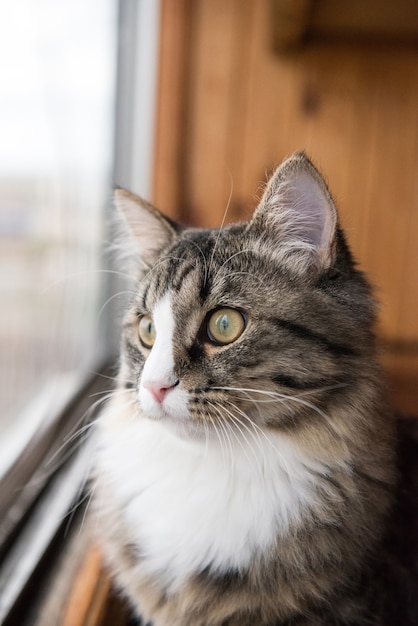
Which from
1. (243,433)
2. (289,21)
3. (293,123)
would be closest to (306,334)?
(243,433)

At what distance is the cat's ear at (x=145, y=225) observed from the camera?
1009 millimetres

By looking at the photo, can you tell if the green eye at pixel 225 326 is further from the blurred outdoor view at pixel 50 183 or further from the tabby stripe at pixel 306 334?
the blurred outdoor view at pixel 50 183

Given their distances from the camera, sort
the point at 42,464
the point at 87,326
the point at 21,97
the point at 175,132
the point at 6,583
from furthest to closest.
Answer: the point at 175,132 < the point at 87,326 < the point at 42,464 < the point at 21,97 < the point at 6,583

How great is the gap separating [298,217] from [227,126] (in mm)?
1154

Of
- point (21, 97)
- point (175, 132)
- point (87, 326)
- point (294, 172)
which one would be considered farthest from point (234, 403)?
point (175, 132)

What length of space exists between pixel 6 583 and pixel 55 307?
2.02ft

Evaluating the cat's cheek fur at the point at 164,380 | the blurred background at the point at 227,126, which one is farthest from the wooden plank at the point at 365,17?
the cat's cheek fur at the point at 164,380

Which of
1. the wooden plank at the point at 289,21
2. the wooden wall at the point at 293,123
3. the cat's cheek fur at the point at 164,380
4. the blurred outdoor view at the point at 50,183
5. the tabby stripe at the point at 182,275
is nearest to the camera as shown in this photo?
the cat's cheek fur at the point at 164,380

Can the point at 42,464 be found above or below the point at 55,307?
below

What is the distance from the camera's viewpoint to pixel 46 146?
113 centimetres

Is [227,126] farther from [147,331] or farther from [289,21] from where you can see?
[147,331]

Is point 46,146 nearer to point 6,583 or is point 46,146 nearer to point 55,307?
point 55,307

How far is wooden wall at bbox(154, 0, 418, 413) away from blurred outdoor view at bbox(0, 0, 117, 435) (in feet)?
0.89

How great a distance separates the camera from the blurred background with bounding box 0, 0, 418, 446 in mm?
1387
